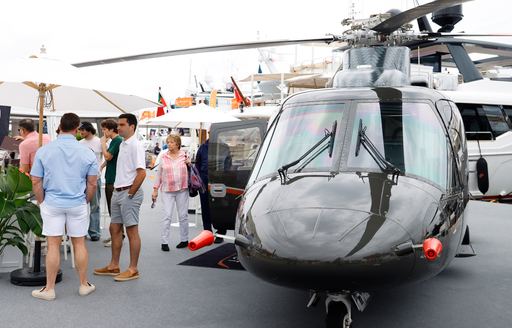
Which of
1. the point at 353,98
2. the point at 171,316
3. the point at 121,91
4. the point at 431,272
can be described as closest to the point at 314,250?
the point at 431,272

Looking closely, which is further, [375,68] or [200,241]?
[375,68]

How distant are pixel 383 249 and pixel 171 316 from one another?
2.17 metres

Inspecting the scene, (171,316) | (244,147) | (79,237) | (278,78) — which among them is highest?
(278,78)

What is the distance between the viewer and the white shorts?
4.66 meters

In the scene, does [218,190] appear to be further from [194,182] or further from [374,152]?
[374,152]

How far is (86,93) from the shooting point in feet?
22.5

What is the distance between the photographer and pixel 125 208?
17.6 feet

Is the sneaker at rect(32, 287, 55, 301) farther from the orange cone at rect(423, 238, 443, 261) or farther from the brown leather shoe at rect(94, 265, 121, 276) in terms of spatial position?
the orange cone at rect(423, 238, 443, 261)

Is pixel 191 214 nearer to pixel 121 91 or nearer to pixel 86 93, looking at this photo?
pixel 86 93

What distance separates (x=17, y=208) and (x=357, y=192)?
3722 mm

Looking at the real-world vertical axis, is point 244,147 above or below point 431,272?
above

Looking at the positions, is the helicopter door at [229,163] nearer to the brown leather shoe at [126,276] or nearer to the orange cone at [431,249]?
the brown leather shoe at [126,276]

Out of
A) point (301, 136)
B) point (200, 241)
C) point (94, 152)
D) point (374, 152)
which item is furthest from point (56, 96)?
point (374, 152)

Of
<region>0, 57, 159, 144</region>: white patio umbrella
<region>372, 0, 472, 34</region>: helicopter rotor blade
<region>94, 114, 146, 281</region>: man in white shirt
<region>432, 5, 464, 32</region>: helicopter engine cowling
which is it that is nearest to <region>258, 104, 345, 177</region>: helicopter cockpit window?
<region>372, 0, 472, 34</region>: helicopter rotor blade
